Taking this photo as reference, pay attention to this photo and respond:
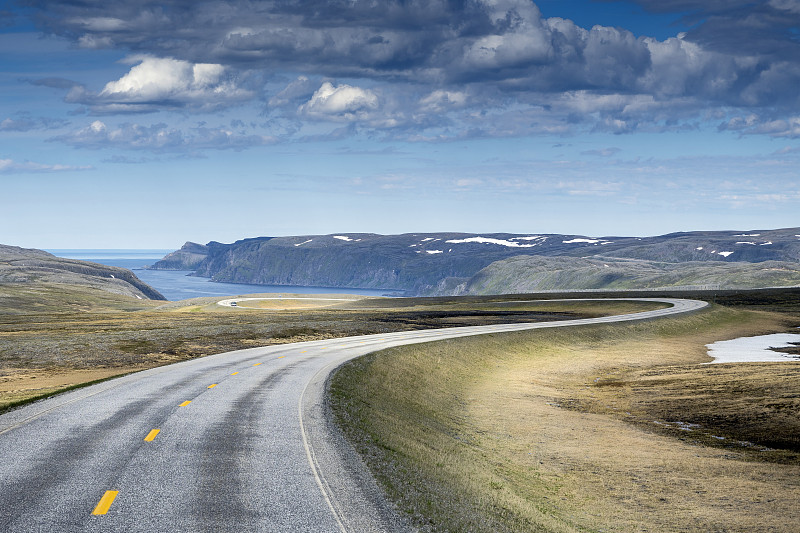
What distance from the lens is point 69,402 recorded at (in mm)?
25750

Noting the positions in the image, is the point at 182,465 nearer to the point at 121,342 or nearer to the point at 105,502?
the point at 105,502

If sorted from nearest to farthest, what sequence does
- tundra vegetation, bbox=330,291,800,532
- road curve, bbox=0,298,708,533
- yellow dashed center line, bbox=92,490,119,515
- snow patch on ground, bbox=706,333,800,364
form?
road curve, bbox=0,298,708,533 → yellow dashed center line, bbox=92,490,119,515 → tundra vegetation, bbox=330,291,800,532 → snow patch on ground, bbox=706,333,800,364

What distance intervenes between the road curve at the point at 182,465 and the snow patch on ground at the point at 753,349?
137 feet

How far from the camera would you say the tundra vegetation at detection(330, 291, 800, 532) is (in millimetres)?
17688

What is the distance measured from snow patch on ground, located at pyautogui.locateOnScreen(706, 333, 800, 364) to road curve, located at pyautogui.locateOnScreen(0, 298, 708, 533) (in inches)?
1646

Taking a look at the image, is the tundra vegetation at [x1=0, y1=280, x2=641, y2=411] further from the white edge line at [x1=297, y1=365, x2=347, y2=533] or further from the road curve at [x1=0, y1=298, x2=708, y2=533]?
the white edge line at [x1=297, y1=365, x2=347, y2=533]

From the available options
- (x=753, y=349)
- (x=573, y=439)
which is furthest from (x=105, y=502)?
(x=753, y=349)

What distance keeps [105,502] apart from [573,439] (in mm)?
18897

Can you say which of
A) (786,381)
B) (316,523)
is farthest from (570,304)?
(316,523)

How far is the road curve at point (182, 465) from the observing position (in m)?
13.3

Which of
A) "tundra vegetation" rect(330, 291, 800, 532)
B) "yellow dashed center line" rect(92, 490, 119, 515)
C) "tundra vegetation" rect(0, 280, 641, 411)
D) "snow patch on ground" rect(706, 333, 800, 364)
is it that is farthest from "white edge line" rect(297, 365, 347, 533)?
"snow patch on ground" rect(706, 333, 800, 364)

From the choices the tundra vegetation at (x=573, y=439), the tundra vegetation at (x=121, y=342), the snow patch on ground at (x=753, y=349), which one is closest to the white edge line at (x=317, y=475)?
the tundra vegetation at (x=573, y=439)

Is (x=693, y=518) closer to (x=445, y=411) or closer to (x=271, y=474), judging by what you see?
(x=271, y=474)

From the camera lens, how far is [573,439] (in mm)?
27766
